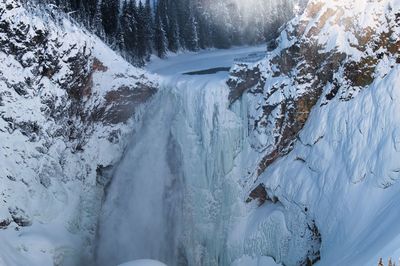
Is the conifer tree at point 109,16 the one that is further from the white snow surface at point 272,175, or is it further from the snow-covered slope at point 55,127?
the white snow surface at point 272,175

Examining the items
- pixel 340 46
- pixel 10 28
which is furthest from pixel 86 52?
pixel 340 46

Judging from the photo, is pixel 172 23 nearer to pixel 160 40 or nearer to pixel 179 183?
pixel 160 40

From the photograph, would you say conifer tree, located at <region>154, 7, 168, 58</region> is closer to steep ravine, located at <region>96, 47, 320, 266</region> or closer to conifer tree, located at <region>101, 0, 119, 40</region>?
conifer tree, located at <region>101, 0, 119, 40</region>

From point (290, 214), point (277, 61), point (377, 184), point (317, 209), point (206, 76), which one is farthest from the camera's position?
point (206, 76)

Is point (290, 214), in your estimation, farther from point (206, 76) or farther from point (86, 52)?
point (86, 52)

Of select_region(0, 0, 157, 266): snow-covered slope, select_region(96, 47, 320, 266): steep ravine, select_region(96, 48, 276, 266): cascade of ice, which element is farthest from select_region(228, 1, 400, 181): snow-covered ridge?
select_region(0, 0, 157, 266): snow-covered slope
